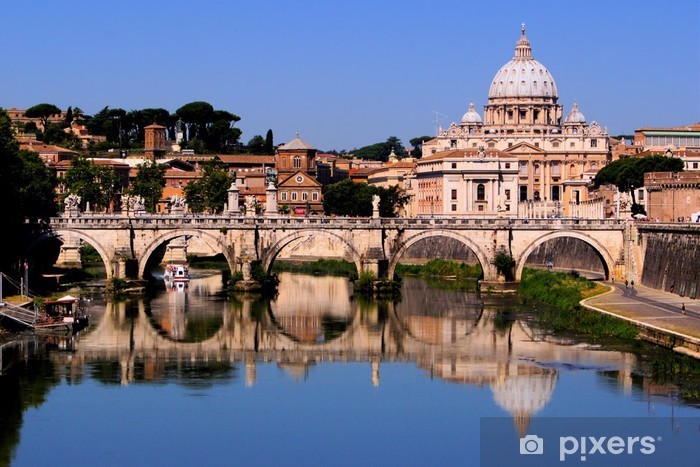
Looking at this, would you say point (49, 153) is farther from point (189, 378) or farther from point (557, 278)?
point (189, 378)

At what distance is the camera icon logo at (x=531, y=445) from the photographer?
3866 cm

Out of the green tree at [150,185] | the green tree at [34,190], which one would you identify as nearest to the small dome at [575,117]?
the green tree at [150,185]

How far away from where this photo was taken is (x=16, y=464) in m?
36.8

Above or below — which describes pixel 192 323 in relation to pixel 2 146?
below

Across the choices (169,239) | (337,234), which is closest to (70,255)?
(169,239)

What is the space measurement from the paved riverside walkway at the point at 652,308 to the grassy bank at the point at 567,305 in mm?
544

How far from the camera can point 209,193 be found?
113625mm

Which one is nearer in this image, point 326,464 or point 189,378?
point 326,464

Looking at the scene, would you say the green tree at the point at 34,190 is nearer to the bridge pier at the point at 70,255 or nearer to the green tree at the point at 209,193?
the bridge pier at the point at 70,255

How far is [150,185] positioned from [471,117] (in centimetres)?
5933

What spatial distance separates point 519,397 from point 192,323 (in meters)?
21.3

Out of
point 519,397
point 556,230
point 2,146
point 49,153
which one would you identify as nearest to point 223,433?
point 519,397

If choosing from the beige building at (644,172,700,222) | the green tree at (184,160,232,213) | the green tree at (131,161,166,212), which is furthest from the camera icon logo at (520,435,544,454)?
the green tree at (131,161,166,212)

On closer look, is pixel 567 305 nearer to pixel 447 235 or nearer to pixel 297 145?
pixel 447 235
